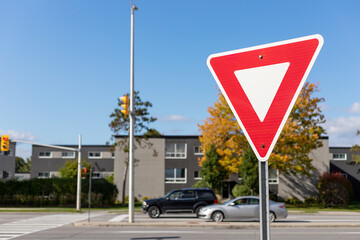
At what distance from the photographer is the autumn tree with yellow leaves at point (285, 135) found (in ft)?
111

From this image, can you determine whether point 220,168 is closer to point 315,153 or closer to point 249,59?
point 315,153

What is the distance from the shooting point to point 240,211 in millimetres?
21578

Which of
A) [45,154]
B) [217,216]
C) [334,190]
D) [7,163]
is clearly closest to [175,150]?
[334,190]

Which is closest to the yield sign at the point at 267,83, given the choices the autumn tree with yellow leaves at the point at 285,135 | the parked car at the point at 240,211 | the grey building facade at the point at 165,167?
the parked car at the point at 240,211

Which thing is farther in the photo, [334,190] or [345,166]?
[345,166]

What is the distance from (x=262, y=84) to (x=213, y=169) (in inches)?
1480

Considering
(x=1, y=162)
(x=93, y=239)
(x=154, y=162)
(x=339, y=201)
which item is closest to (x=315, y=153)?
(x=339, y=201)

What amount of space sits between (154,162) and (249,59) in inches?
1839

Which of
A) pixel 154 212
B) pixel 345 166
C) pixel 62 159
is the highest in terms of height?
pixel 62 159

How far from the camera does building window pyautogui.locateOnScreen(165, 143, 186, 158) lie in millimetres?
49231

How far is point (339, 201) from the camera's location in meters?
38.8

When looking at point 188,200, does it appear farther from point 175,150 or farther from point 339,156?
point 339,156

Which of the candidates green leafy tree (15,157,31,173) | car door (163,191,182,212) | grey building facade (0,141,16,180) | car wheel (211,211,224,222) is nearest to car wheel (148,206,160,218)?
car door (163,191,182,212)

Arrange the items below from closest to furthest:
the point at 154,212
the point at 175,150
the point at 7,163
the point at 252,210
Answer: the point at 252,210 → the point at 154,212 → the point at 175,150 → the point at 7,163
